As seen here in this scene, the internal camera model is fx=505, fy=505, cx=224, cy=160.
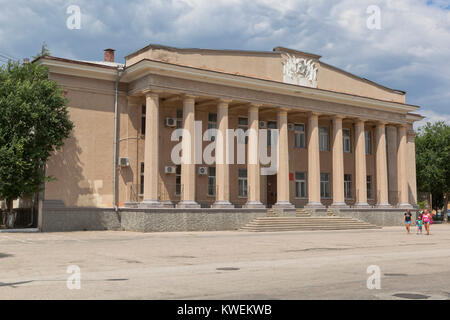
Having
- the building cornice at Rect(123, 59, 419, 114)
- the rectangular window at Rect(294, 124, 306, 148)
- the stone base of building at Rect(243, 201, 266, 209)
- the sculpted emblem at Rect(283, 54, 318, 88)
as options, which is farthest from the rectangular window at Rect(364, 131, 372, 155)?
the stone base of building at Rect(243, 201, 266, 209)

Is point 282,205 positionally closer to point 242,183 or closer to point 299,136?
point 242,183

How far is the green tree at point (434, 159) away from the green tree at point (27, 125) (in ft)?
109

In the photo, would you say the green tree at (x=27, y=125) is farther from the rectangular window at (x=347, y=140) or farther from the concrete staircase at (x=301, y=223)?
the rectangular window at (x=347, y=140)

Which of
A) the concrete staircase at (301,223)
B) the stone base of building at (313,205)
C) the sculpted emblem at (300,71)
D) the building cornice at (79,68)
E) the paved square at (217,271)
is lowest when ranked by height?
the paved square at (217,271)

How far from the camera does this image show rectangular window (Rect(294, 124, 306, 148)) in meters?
34.9

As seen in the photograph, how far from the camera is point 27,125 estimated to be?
23.4 meters

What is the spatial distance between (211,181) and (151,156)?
5.91 meters

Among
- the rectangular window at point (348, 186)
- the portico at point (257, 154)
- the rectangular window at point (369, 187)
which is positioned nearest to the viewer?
the portico at point (257, 154)

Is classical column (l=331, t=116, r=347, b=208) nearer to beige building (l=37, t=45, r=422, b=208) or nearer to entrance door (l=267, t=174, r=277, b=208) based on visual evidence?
beige building (l=37, t=45, r=422, b=208)

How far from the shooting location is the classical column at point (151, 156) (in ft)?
84.3

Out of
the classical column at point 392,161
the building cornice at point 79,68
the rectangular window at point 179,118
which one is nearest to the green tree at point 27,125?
the building cornice at point 79,68

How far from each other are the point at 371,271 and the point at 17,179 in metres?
17.4

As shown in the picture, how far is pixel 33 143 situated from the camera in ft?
77.2

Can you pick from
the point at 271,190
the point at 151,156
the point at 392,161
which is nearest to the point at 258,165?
the point at 271,190
